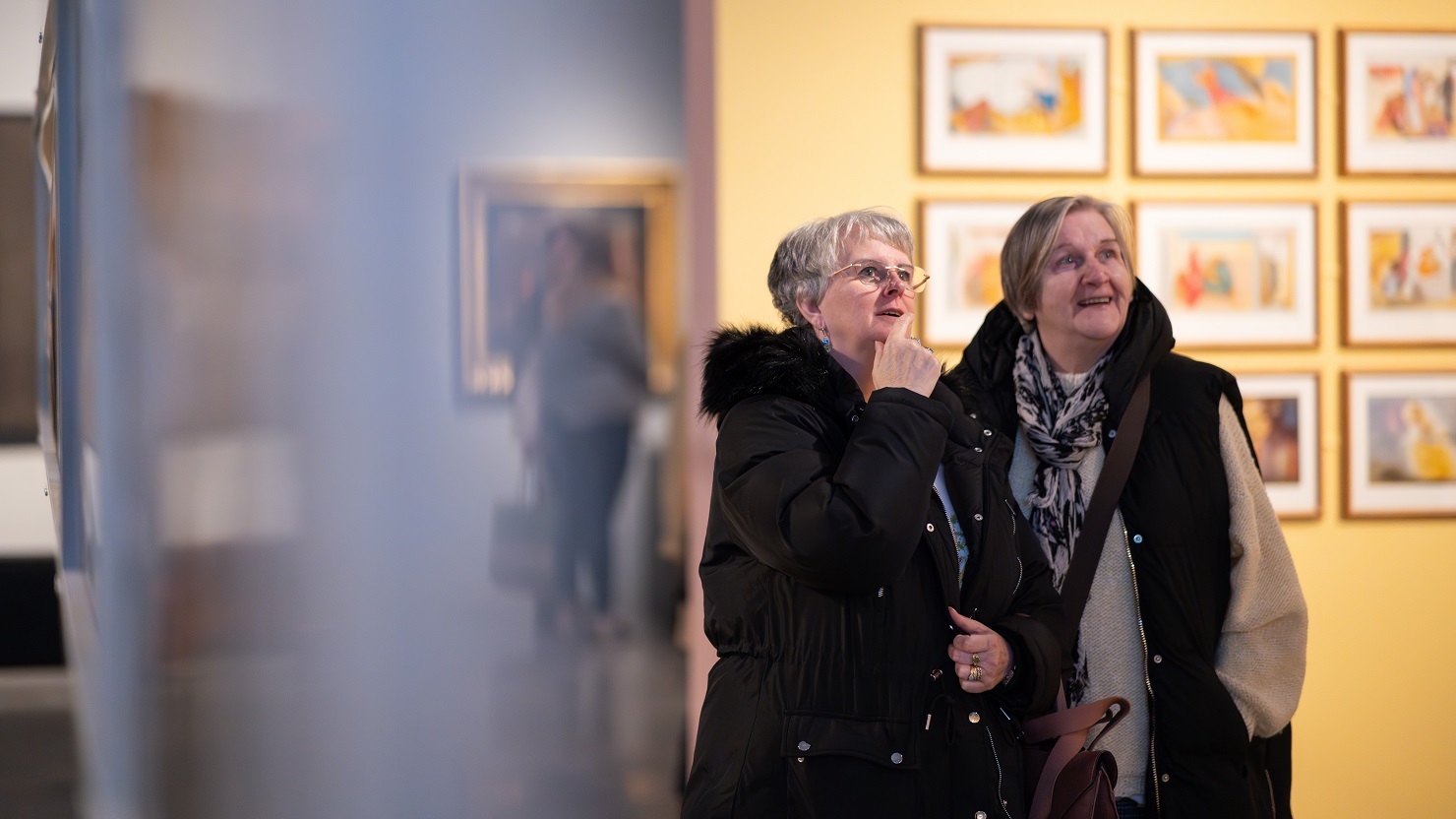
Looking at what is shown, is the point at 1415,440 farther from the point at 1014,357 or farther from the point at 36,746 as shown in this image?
the point at 36,746

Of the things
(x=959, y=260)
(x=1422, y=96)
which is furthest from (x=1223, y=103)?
(x=959, y=260)

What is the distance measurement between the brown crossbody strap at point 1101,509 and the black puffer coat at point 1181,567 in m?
0.02

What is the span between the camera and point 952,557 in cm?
166

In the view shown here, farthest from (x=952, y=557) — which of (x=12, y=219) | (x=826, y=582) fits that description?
(x=12, y=219)

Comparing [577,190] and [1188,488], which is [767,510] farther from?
[577,190]

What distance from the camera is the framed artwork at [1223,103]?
3.10 meters

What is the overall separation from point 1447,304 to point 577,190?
7.88 ft

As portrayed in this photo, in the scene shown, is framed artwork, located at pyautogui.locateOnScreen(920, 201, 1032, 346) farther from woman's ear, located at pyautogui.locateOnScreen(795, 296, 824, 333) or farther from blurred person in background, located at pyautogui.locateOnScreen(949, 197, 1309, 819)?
woman's ear, located at pyautogui.locateOnScreen(795, 296, 824, 333)

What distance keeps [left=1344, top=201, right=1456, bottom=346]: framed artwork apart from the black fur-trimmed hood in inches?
82.2

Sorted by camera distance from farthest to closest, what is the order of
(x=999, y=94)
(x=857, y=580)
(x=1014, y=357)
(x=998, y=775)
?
(x=999, y=94) → (x=1014, y=357) → (x=998, y=775) → (x=857, y=580)

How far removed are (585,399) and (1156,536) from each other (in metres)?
1.81

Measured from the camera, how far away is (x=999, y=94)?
3.06m

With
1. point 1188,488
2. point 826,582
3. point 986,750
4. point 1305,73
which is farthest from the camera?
point 1305,73

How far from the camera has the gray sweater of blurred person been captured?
334 cm
